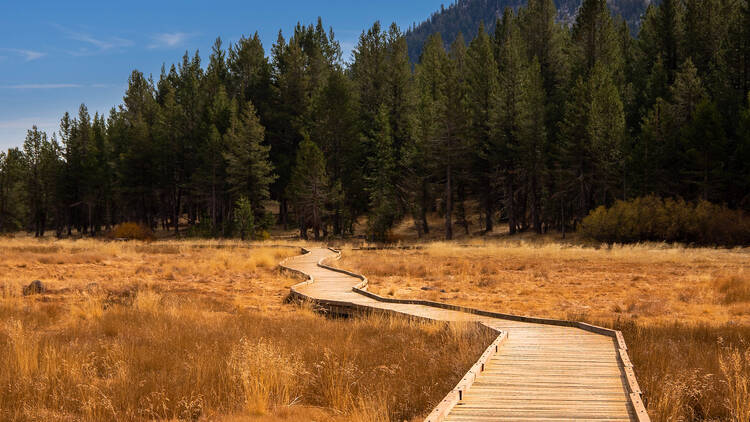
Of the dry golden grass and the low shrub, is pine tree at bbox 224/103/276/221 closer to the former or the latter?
the low shrub

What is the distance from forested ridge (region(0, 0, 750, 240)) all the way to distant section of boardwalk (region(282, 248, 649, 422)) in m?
33.4

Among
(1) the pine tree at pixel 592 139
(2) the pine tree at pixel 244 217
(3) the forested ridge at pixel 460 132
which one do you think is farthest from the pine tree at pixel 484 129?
(2) the pine tree at pixel 244 217

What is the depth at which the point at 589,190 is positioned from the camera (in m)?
45.3

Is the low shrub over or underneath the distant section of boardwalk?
over

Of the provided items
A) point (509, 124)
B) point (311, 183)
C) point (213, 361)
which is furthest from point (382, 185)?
point (213, 361)

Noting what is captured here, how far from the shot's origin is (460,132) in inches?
1900

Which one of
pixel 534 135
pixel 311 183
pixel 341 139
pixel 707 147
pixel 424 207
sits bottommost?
pixel 424 207

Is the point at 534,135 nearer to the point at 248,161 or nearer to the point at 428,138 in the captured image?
the point at 428,138

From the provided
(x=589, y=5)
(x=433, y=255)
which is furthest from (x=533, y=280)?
(x=589, y=5)

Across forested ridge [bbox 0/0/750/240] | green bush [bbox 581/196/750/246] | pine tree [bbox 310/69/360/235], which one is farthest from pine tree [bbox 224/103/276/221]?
green bush [bbox 581/196/750/246]

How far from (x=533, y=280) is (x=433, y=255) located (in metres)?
10.8

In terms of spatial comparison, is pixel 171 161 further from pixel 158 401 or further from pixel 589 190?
pixel 158 401

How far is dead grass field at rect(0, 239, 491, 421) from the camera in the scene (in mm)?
6879

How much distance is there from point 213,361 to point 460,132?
4230cm
